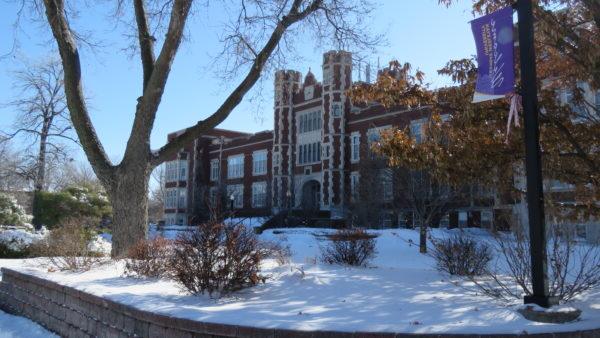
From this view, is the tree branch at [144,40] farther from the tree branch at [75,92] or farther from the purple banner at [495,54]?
the purple banner at [495,54]

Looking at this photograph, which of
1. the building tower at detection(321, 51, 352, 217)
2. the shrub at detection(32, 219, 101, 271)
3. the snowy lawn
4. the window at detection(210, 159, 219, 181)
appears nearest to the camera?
the snowy lawn

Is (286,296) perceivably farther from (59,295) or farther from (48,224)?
(48,224)

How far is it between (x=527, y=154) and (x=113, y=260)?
8.76m

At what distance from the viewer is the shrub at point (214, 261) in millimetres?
7484

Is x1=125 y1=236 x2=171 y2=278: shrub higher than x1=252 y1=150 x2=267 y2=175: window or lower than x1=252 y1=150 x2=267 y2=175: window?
lower

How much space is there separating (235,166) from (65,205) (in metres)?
26.3

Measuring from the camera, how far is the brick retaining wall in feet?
17.6

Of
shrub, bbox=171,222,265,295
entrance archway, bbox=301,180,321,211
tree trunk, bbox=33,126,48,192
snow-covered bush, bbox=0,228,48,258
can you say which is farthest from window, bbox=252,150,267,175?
shrub, bbox=171,222,265,295

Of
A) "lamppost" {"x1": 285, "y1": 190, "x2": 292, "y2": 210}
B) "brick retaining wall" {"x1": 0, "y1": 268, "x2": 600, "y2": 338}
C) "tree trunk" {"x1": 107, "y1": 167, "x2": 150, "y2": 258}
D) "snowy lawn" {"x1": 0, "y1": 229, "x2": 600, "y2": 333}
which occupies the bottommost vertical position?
"brick retaining wall" {"x1": 0, "y1": 268, "x2": 600, "y2": 338}

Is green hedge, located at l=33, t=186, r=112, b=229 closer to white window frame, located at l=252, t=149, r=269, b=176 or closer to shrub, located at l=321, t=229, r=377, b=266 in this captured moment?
white window frame, located at l=252, t=149, r=269, b=176

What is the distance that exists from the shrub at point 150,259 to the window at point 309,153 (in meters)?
38.5

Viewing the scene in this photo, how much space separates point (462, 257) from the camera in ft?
32.9

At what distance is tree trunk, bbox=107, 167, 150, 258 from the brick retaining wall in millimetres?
2463

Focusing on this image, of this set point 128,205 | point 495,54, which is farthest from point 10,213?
point 495,54
